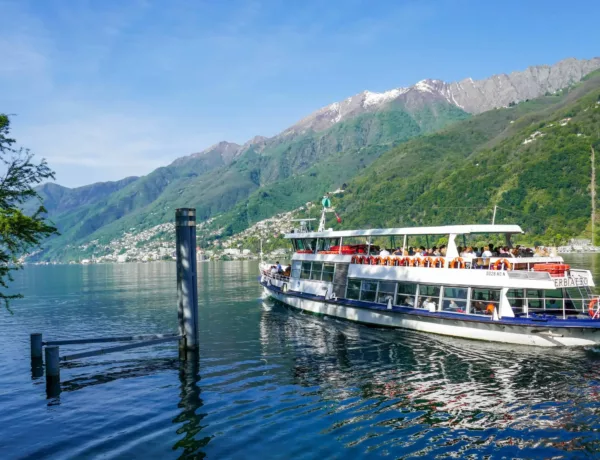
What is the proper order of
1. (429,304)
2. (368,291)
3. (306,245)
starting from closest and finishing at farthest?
1. (429,304)
2. (368,291)
3. (306,245)

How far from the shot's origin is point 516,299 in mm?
30203

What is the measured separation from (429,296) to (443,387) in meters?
13.2

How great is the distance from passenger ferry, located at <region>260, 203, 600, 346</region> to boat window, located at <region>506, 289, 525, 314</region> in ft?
0.21

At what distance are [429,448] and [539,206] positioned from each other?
7899 inches

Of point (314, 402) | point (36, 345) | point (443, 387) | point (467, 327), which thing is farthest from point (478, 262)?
point (36, 345)

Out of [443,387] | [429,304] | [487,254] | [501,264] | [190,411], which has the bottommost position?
[443,387]

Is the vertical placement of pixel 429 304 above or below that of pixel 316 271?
below

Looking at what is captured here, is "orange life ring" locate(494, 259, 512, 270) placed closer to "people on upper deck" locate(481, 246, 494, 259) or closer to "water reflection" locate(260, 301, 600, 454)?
"people on upper deck" locate(481, 246, 494, 259)

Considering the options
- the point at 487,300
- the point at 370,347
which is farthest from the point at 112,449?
the point at 487,300

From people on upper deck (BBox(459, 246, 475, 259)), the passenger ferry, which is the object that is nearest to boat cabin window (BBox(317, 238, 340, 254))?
the passenger ferry

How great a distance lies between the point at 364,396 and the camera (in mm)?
20469

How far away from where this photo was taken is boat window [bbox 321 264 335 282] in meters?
43.4

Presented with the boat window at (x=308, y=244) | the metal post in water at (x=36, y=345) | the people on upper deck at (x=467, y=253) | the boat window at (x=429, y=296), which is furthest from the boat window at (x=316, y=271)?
the metal post in water at (x=36, y=345)

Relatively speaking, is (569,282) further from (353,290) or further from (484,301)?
(353,290)
